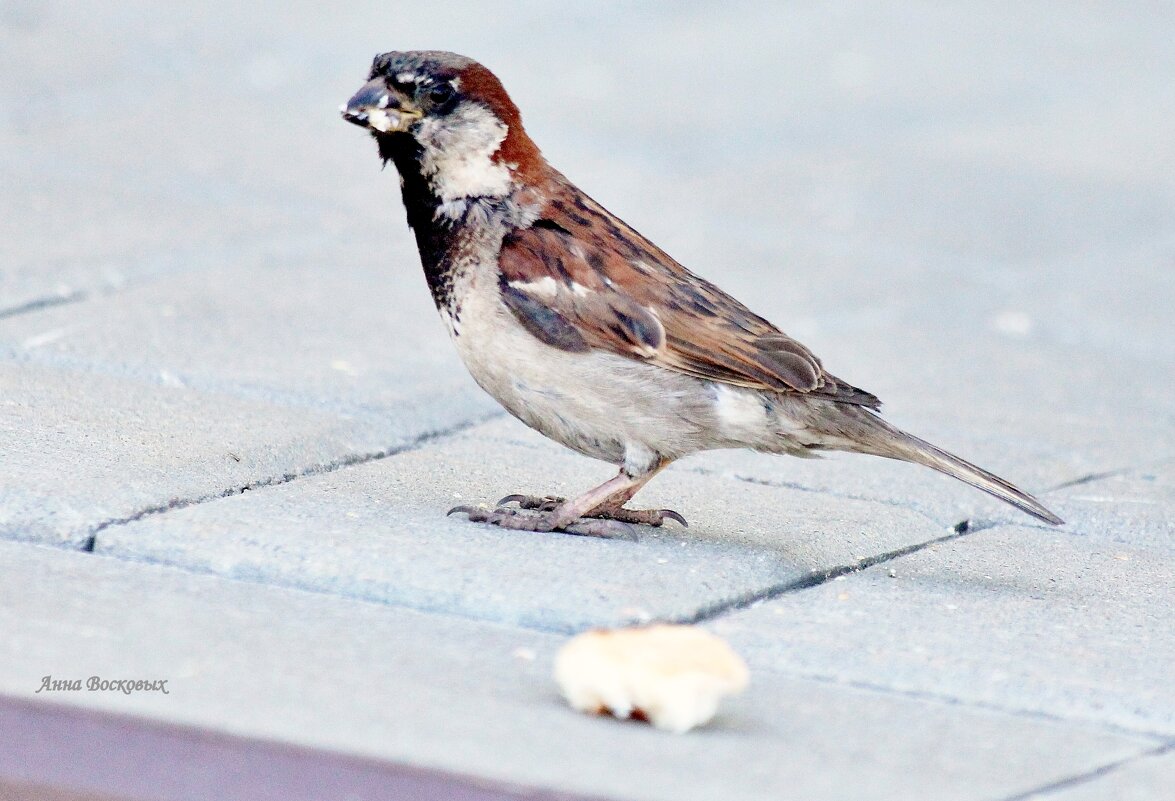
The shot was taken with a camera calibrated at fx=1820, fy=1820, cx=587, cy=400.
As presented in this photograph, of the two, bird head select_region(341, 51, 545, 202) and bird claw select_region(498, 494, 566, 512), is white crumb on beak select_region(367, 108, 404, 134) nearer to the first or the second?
bird head select_region(341, 51, 545, 202)

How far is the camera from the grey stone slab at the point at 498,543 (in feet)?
9.66

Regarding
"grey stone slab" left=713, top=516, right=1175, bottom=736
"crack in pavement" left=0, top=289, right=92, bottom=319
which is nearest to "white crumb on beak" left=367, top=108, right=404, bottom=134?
"grey stone slab" left=713, top=516, right=1175, bottom=736

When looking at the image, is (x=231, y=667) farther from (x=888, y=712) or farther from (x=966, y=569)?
(x=966, y=569)

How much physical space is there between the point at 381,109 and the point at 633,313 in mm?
627

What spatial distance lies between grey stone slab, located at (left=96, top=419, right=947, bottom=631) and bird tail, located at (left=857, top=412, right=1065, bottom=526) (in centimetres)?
19

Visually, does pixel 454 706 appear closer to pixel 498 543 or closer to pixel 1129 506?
pixel 498 543

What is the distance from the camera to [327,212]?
6.61m

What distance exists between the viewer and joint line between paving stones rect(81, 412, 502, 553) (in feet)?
10.2

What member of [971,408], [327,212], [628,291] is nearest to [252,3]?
[327,212]

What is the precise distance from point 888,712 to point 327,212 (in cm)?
439

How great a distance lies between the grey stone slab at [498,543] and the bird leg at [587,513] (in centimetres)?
3

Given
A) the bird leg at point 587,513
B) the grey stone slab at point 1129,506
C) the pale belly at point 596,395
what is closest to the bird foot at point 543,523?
the bird leg at point 587,513

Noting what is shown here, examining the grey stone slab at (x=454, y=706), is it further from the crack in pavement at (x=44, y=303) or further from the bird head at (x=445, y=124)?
the crack in pavement at (x=44, y=303)

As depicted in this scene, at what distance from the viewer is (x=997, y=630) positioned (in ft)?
10.2
